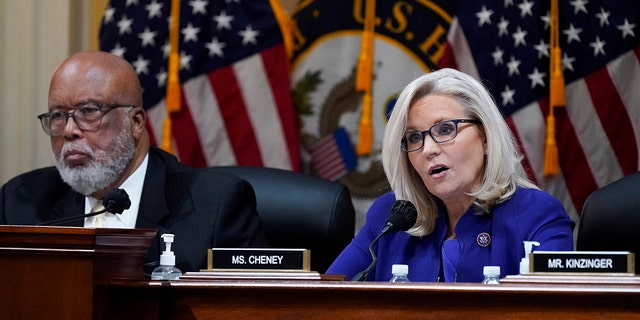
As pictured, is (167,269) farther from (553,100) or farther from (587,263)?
(553,100)

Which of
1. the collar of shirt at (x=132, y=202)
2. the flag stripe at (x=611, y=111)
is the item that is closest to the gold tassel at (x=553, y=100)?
the flag stripe at (x=611, y=111)

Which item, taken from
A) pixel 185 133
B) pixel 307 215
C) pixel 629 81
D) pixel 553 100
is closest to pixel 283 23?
pixel 185 133

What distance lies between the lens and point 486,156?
3.34m

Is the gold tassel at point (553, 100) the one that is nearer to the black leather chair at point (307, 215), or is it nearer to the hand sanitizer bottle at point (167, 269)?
the black leather chair at point (307, 215)

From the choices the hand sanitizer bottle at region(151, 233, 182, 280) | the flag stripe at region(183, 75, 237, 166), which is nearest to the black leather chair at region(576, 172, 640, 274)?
the hand sanitizer bottle at region(151, 233, 182, 280)

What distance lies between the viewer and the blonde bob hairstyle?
129 inches

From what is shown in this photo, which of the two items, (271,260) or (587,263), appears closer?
(587,263)

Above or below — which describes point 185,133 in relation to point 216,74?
below

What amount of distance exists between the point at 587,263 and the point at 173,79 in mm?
2944

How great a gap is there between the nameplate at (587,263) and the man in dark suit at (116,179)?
148 cm

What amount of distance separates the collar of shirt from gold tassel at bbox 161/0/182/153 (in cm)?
101

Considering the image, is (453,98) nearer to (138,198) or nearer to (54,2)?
(138,198)

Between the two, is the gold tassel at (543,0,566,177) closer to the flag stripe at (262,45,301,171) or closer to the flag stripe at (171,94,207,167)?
the flag stripe at (262,45,301,171)

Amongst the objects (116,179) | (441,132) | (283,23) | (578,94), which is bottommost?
(116,179)
